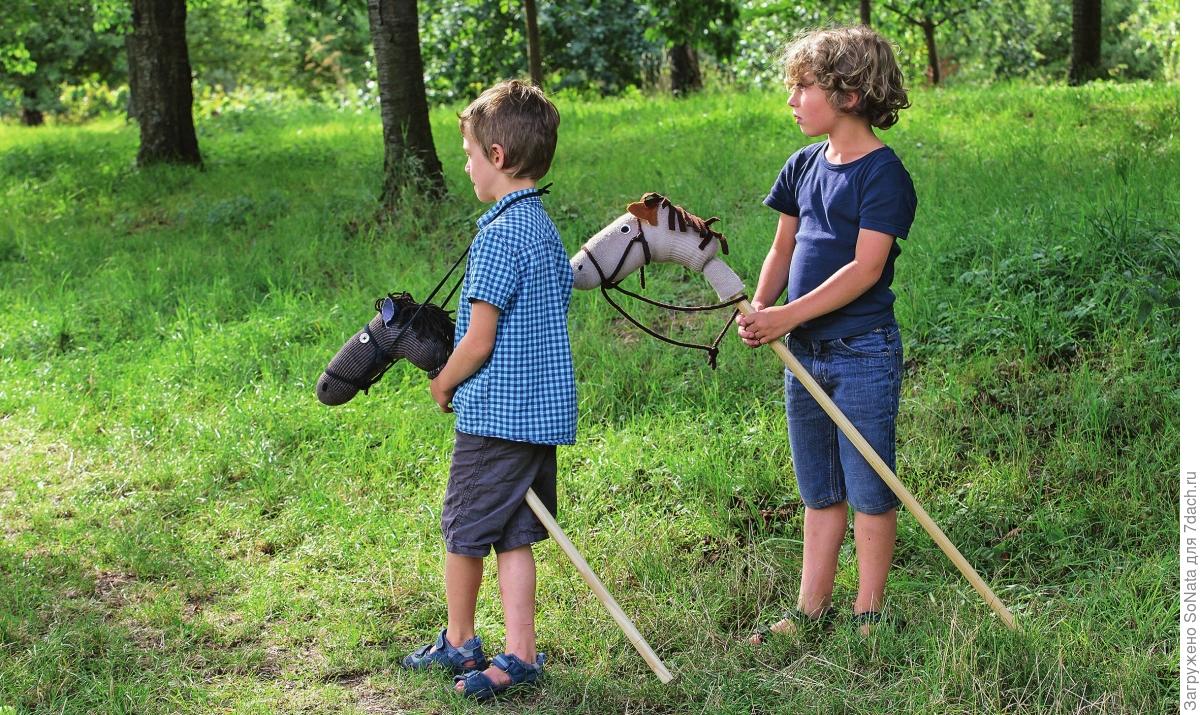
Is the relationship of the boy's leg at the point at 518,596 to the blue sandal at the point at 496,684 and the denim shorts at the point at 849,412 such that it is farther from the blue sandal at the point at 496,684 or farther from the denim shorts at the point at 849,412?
the denim shorts at the point at 849,412

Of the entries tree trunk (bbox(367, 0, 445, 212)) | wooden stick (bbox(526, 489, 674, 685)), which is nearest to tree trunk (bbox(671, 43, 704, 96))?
tree trunk (bbox(367, 0, 445, 212))

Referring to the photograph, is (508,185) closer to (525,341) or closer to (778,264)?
(525,341)

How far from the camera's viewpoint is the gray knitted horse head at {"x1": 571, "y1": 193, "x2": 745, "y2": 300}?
3383 mm

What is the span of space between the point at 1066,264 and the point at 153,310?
211 inches

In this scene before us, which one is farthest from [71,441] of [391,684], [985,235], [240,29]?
[240,29]

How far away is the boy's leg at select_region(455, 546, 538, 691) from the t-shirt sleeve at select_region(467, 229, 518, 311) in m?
0.81

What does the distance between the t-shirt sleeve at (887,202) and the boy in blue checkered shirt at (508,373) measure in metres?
0.88

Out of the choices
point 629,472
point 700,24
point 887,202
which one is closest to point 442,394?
point 887,202

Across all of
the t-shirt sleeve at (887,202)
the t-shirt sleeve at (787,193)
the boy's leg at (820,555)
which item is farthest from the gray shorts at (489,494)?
the t-shirt sleeve at (887,202)

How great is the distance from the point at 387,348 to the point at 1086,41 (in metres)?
11.4

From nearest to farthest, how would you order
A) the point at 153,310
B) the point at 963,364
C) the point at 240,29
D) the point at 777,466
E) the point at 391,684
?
the point at 391,684, the point at 777,466, the point at 963,364, the point at 153,310, the point at 240,29

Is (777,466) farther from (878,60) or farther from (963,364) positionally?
(878,60)

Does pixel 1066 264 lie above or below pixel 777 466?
above

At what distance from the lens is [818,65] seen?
10.7ft
